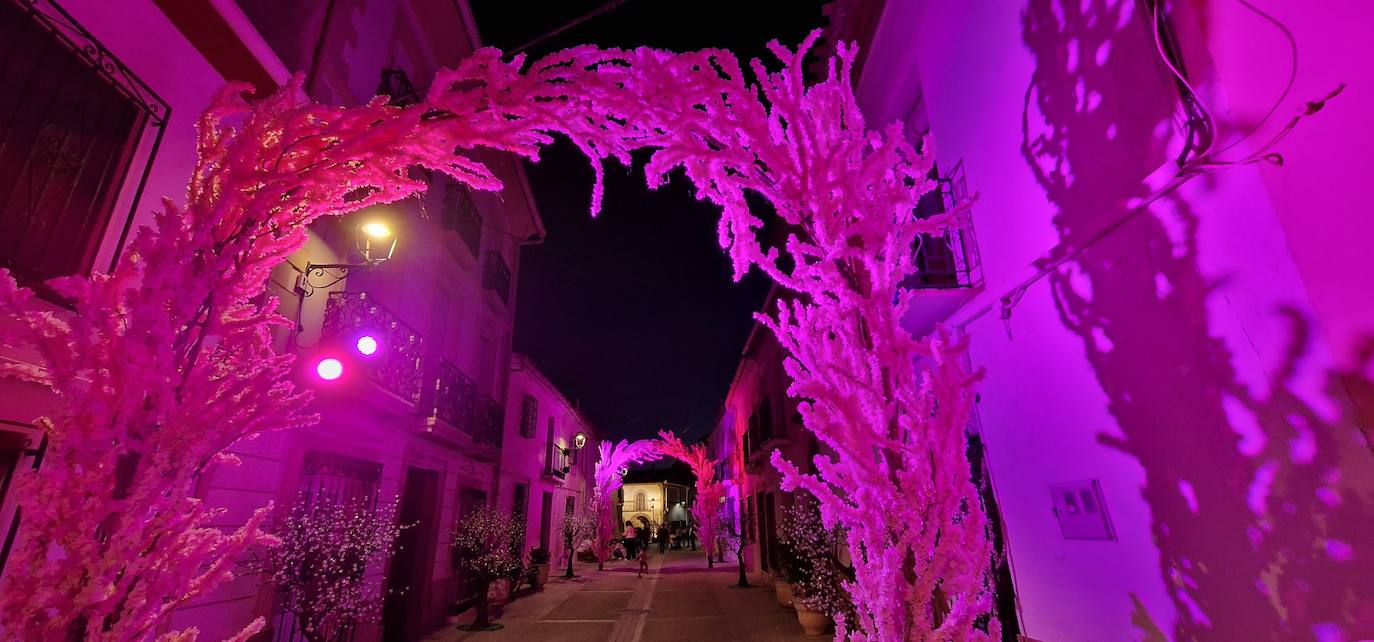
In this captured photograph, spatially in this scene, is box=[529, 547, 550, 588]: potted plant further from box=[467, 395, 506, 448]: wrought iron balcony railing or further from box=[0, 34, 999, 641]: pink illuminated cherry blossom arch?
box=[0, 34, 999, 641]: pink illuminated cherry blossom arch

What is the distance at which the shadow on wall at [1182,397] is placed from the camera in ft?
8.81

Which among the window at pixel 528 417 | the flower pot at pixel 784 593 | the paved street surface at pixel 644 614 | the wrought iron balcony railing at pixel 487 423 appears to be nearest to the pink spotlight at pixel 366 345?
the wrought iron balcony railing at pixel 487 423

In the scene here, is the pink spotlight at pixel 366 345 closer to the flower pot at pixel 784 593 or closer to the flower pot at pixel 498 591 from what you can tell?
the flower pot at pixel 498 591

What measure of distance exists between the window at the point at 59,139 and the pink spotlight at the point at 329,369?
2547 millimetres

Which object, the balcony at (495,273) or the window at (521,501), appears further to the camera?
the window at (521,501)

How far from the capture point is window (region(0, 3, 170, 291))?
3.37m

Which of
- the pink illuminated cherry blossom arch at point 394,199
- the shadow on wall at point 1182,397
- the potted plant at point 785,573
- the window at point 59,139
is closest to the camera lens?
the pink illuminated cherry blossom arch at point 394,199

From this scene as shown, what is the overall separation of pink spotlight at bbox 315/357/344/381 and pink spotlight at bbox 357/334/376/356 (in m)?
0.44

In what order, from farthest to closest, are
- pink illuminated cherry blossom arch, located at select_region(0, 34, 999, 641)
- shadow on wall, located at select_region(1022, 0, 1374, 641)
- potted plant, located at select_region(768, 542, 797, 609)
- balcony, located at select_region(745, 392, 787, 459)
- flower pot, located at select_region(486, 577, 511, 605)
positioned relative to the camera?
balcony, located at select_region(745, 392, 787, 459)
flower pot, located at select_region(486, 577, 511, 605)
potted plant, located at select_region(768, 542, 797, 609)
shadow on wall, located at select_region(1022, 0, 1374, 641)
pink illuminated cherry blossom arch, located at select_region(0, 34, 999, 641)

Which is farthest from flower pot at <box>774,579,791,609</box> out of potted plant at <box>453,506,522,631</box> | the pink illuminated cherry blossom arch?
the pink illuminated cherry blossom arch

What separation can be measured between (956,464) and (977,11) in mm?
5364

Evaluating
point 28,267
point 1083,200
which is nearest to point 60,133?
point 28,267

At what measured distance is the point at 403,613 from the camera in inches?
355

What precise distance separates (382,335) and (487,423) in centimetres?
531
